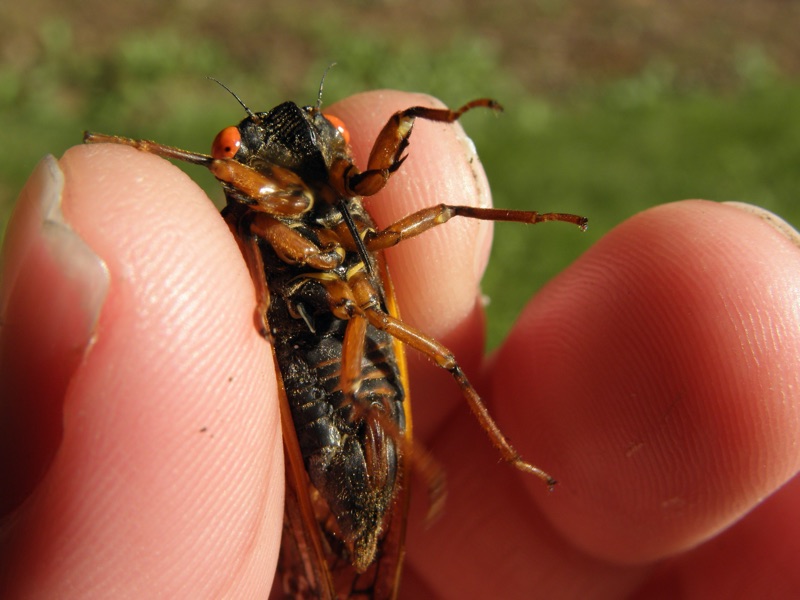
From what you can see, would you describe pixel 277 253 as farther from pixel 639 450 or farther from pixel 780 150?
pixel 780 150

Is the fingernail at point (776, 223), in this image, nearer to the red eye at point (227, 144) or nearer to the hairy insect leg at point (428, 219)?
the hairy insect leg at point (428, 219)

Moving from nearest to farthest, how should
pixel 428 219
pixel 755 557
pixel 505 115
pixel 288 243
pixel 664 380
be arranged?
pixel 288 243 < pixel 428 219 < pixel 664 380 < pixel 755 557 < pixel 505 115

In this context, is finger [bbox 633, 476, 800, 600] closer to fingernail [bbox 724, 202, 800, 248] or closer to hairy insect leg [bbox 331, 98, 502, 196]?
fingernail [bbox 724, 202, 800, 248]

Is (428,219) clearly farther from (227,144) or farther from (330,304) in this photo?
(227,144)

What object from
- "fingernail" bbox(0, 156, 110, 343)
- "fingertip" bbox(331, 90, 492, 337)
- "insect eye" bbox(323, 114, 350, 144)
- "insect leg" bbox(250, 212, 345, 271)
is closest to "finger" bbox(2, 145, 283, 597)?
"fingernail" bbox(0, 156, 110, 343)

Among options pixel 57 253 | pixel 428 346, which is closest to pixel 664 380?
pixel 428 346

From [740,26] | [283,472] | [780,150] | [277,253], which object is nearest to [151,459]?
[283,472]

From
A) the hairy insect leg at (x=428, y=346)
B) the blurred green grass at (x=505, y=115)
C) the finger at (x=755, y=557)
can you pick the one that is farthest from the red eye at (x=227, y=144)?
the blurred green grass at (x=505, y=115)
